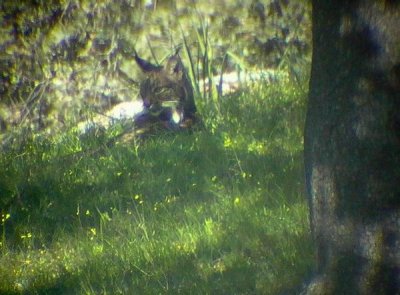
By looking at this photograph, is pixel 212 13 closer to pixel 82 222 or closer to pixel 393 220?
pixel 82 222

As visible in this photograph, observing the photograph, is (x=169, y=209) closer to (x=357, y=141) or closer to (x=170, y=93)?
(x=357, y=141)

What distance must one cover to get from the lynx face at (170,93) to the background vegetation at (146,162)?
0.24 metres

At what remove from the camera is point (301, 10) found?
1084 centimetres

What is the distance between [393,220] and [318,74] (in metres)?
0.98

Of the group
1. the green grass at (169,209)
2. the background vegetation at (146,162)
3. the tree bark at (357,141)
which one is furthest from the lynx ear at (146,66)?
the tree bark at (357,141)

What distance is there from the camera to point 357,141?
4.67m

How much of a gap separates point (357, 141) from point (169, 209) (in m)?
2.77

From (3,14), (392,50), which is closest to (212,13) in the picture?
(3,14)

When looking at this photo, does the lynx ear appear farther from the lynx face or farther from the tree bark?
the tree bark

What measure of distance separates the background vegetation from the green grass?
0.02 m

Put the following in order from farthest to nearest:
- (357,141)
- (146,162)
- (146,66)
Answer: (146,66), (146,162), (357,141)

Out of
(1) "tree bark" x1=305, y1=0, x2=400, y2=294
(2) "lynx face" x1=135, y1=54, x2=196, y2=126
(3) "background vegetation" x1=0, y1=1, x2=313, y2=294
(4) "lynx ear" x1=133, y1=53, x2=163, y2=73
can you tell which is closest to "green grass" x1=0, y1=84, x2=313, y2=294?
(3) "background vegetation" x1=0, y1=1, x2=313, y2=294

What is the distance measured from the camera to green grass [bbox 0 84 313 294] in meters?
5.84

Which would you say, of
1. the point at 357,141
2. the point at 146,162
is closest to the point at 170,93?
the point at 146,162
